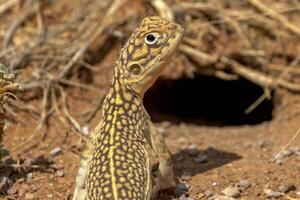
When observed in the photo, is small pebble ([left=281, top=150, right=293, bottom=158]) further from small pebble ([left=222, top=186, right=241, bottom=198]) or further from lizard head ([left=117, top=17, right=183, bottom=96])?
lizard head ([left=117, top=17, right=183, bottom=96])

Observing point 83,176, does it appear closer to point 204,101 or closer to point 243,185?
point 243,185

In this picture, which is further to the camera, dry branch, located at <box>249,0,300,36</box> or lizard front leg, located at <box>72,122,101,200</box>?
dry branch, located at <box>249,0,300,36</box>

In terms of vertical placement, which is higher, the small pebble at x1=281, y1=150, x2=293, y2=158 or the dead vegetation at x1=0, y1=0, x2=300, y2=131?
the dead vegetation at x1=0, y1=0, x2=300, y2=131

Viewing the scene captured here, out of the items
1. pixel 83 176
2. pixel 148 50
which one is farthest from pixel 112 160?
pixel 148 50

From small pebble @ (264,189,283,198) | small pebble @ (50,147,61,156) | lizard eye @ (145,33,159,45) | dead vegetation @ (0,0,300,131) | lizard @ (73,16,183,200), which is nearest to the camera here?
lizard @ (73,16,183,200)

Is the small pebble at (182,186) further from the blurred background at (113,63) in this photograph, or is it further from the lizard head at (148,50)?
the lizard head at (148,50)

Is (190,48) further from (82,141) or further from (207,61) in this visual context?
(82,141)

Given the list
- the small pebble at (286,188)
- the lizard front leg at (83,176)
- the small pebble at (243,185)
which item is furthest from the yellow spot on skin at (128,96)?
the small pebble at (286,188)

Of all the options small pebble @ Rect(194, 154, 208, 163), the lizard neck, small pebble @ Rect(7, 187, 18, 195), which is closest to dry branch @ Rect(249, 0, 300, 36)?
small pebble @ Rect(194, 154, 208, 163)
